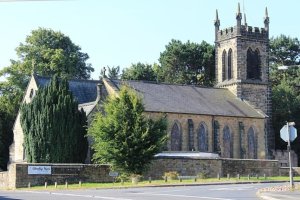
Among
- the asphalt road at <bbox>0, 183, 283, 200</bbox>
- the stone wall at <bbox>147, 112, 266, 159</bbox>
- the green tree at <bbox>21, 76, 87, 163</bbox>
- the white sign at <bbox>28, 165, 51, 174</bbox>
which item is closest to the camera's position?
the asphalt road at <bbox>0, 183, 283, 200</bbox>

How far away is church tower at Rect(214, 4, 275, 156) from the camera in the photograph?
70000 mm

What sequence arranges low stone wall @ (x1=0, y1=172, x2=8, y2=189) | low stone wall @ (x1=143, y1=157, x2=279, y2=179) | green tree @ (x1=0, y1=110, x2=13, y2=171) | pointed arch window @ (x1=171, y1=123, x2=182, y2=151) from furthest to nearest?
green tree @ (x1=0, y1=110, x2=13, y2=171) → pointed arch window @ (x1=171, y1=123, x2=182, y2=151) → low stone wall @ (x1=143, y1=157, x2=279, y2=179) → low stone wall @ (x1=0, y1=172, x2=8, y2=189)

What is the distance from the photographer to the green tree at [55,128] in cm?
4944

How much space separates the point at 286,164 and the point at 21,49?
113 ft

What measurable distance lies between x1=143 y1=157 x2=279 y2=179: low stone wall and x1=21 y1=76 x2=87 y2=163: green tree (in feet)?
21.8

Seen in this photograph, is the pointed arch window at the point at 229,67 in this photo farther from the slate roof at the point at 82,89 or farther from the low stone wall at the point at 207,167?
the low stone wall at the point at 207,167

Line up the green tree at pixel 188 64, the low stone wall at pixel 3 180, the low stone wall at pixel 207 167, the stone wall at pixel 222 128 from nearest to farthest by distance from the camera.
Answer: the low stone wall at pixel 3 180, the low stone wall at pixel 207 167, the stone wall at pixel 222 128, the green tree at pixel 188 64

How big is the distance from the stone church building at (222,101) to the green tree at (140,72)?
52.7 ft

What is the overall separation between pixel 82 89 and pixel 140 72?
2480cm

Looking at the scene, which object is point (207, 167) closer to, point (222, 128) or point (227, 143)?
point (222, 128)

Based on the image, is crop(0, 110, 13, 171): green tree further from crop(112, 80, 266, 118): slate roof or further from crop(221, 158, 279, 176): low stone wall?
crop(221, 158, 279, 176): low stone wall

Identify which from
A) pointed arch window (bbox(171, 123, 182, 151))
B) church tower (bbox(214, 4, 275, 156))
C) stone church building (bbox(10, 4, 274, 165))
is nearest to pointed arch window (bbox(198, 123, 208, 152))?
stone church building (bbox(10, 4, 274, 165))

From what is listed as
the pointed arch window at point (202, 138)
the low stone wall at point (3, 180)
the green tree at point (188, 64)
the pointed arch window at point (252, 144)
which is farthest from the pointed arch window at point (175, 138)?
the green tree at point (188, 64)

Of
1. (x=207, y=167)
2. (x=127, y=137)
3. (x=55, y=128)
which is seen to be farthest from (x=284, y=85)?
(x=127, y=137)
